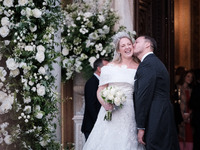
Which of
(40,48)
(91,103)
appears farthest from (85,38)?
(40,48)

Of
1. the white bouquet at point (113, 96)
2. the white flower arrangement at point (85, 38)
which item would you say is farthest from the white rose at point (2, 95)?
the white flower arrangement at point (85, 38)

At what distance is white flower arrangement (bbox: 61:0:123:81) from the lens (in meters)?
6.20

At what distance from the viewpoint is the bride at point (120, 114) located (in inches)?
179

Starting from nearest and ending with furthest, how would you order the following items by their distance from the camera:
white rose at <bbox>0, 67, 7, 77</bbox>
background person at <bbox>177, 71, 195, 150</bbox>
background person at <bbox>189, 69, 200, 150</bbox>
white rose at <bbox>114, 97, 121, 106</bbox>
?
white rose at <bbox>0, 67, 7, 77</bbox>
white rose at <bbox>114, 97, 121, 106</bbox>
background person at <bbox>189, 69, 200, 150</bbox>
background person at <bbox>177, 71, 195, 150</bbox>

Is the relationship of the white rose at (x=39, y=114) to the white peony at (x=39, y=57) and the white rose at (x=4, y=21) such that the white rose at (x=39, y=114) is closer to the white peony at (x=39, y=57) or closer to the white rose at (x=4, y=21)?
the white peony at (x=39, y=57)

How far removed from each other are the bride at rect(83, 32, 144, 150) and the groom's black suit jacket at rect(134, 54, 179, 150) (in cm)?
25

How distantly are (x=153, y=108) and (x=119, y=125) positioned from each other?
47 cm

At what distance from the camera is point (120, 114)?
4660 millimetres

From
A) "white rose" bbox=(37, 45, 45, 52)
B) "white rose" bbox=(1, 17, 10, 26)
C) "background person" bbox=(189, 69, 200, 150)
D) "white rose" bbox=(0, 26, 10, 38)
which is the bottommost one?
"background person" bbox=(189, 69, 200, 150)

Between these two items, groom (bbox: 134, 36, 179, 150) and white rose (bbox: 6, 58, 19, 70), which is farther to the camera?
groom (bbox: 134, 36, 179, 150)

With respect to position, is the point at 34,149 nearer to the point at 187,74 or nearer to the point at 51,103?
the point at 51,103

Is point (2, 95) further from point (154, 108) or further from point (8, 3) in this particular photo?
point (154, 108)

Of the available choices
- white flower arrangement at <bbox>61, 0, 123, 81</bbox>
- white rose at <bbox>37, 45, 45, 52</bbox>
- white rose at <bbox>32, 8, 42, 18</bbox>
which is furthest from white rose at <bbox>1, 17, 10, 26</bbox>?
white flower arrangement at <bbox>61, 0, 123, 81</bbox>

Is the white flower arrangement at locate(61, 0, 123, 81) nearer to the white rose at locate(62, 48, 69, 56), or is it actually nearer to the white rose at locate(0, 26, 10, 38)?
the white rose at locate(62, 48, 69, 56)
